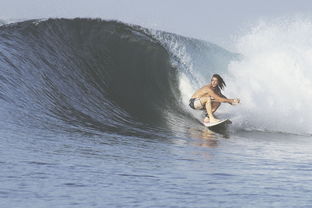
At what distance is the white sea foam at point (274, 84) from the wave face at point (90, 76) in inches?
48.6

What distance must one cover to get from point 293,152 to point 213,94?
281cm

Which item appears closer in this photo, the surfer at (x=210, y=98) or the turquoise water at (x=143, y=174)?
the turquoise water at (x=143, y=174)

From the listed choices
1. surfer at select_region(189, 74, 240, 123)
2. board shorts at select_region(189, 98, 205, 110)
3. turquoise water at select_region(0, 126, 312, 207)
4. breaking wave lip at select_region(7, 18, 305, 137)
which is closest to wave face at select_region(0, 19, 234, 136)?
breaking wave lip at select_region(7, 18, 305, 137)

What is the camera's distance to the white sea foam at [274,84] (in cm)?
1368

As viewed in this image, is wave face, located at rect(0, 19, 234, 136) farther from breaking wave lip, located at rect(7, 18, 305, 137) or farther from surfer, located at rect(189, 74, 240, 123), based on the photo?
surfer, located at rect(189, 74, 240, 123)

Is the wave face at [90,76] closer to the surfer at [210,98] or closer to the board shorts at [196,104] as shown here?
the board shorts at [196,104]

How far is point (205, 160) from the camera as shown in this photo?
7.84m

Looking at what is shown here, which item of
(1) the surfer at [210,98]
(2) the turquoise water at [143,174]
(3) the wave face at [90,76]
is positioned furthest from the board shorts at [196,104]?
(2) the turquoise water at [143,174]

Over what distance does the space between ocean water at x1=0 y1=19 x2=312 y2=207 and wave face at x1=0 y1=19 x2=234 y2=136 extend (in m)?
0.03

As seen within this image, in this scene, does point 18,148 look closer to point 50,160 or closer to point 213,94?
point 50,160

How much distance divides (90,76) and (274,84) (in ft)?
15.8

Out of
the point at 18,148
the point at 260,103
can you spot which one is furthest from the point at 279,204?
the point at 260,103

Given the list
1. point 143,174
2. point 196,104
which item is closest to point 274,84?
point 196,104

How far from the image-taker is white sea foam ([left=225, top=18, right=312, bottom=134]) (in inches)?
539
